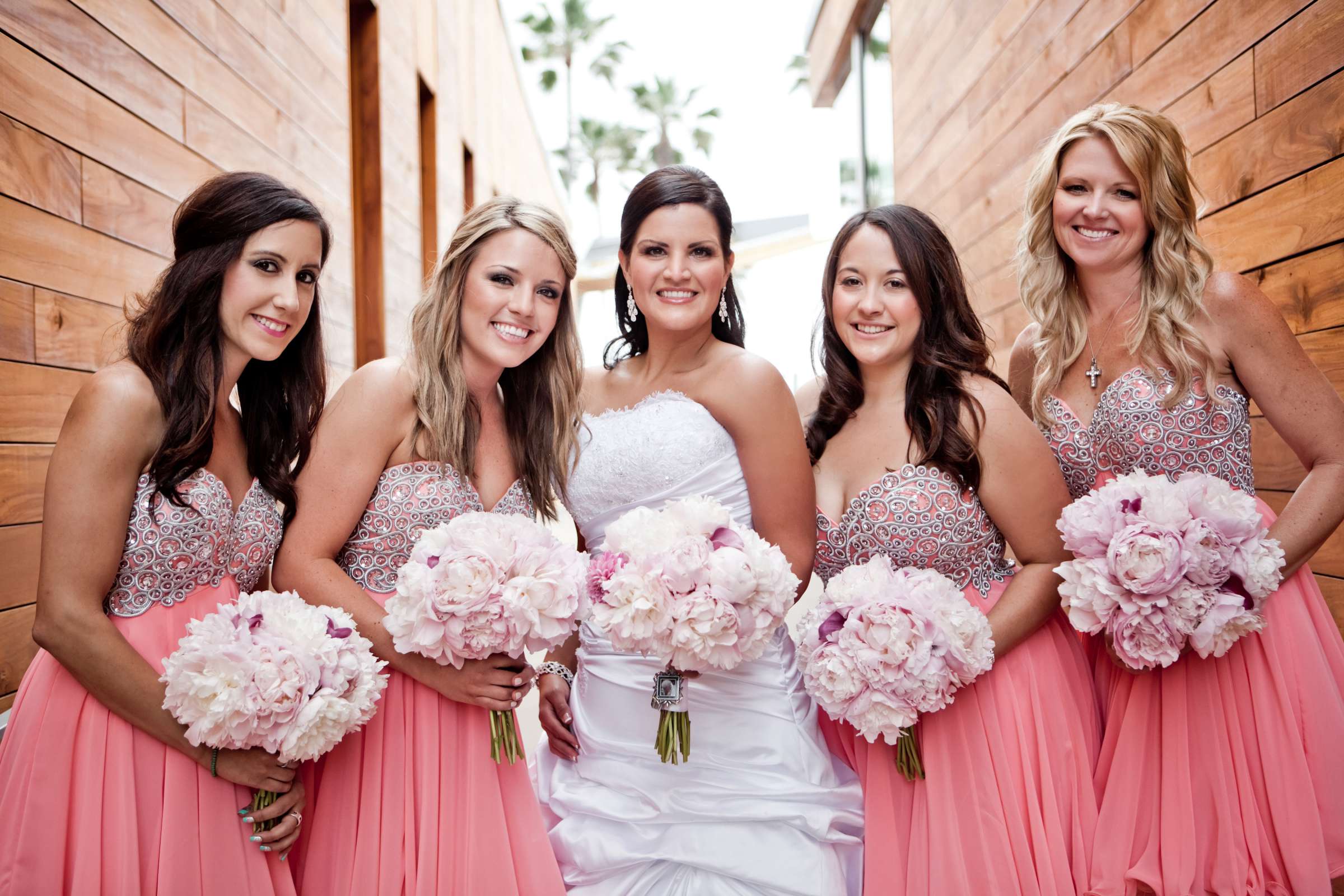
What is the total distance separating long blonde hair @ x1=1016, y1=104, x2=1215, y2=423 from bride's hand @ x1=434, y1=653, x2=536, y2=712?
6.03 feet

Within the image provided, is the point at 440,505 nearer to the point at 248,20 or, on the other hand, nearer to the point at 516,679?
the point at 516,679

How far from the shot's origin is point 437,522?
2488 millimetres

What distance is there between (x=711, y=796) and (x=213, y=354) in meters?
1.79

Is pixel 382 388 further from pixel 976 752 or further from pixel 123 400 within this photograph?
pixel 976 752

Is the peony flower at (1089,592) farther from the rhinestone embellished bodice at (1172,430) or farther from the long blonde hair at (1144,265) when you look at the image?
the long blonde hair at (1144,265)

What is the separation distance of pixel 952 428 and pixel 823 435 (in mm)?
455

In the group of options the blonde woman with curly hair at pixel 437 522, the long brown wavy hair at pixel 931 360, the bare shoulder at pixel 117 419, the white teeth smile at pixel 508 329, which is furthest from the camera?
the white teeth smile at pixel 508 329

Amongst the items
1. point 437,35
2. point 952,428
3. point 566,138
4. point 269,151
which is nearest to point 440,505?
point 952,428

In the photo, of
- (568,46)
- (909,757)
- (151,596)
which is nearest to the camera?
(151,596)

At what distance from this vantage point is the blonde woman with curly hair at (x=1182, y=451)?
234 centimetres

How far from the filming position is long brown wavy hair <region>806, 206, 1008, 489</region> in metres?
2.62

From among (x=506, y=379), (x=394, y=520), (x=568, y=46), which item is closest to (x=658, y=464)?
(x=506, y=379)

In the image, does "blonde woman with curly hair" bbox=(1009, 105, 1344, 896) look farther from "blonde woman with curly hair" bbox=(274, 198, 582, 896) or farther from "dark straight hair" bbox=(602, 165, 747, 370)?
"blonde woman with curly hair" bbox=(274, 198, 582, 896)

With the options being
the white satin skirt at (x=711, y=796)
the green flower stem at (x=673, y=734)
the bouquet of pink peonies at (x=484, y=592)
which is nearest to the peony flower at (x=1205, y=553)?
the white satin skirt at (x=711, y=796)
